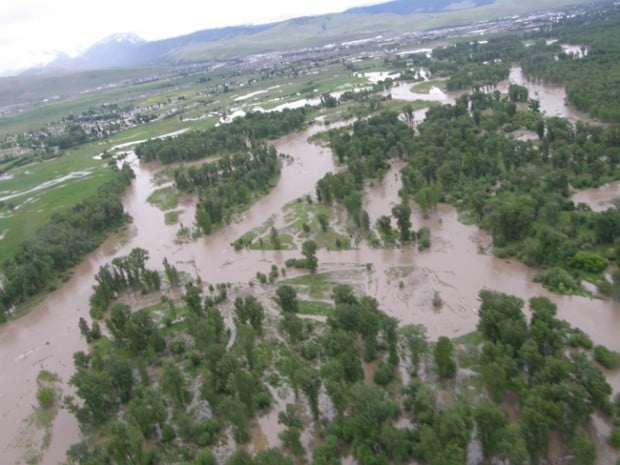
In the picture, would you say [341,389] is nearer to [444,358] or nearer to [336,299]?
[444,358]

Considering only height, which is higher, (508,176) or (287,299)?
(287,299)

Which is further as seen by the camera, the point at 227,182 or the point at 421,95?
the point at 421,95

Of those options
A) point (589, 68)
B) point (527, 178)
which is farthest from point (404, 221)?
point (589, 68)

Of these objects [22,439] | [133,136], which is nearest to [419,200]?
[22,439]

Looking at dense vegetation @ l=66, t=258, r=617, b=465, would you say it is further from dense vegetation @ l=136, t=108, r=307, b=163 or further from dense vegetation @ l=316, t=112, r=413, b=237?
dense vegetation @ l=136, t=108, r=307, b=163

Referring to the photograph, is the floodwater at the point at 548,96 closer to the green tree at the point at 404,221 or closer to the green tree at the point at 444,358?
the green tree at the point at 404,221

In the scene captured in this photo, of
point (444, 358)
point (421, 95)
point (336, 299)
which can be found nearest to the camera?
point (444, 358)

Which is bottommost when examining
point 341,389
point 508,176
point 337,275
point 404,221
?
point 337,275
